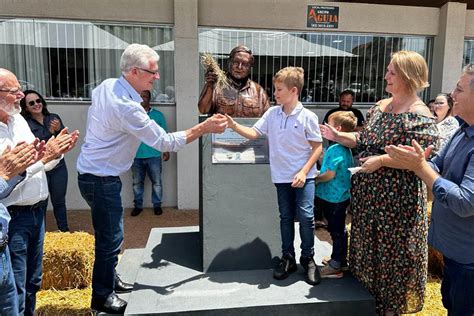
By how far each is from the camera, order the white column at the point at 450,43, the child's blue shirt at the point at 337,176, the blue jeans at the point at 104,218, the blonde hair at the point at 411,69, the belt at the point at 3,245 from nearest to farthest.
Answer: the belt at the point at 3,245 < the blonde hair at the point at 411,69 < the blue jeans at the point at 104,218 < the child's blue shirt at the point at 337,176 < the white column at the point at 450,43

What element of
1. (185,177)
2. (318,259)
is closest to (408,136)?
(318,259)

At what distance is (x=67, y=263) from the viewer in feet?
11.1

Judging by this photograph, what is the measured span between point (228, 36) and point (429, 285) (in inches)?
171

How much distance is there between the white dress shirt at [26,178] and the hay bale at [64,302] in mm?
1228

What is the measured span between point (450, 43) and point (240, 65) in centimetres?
469

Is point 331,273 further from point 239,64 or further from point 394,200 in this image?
point 239,64

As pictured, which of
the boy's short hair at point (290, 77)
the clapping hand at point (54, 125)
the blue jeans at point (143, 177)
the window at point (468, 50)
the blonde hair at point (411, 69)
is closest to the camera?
the blonde hair at point (411, 69)

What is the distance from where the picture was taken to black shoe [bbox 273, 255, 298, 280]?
9.29ft

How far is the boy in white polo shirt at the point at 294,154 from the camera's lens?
2621 millimetres

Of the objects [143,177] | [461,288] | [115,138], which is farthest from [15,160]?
[143,177]

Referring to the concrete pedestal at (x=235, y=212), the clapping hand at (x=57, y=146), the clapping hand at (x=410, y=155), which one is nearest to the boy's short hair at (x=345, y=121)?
the concrete pedestal at (x=235, y=212)

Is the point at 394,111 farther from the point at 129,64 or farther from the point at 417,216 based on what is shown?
the point at 129,64

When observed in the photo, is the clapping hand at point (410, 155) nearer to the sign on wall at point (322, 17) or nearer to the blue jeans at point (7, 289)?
the blue jeans at point (7, 289)

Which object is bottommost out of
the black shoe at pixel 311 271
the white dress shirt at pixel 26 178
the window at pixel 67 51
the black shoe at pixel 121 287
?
the black shoe at pixel 121 287
